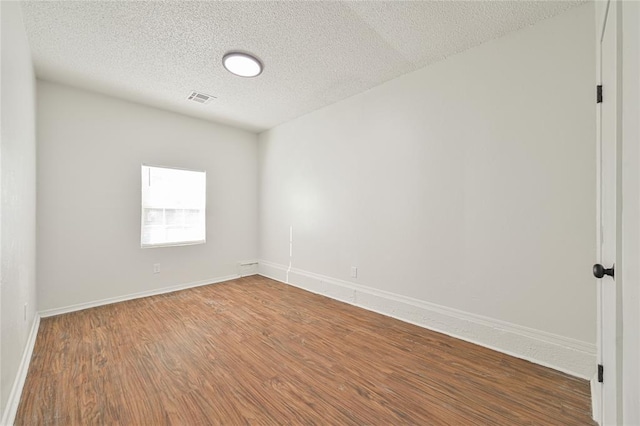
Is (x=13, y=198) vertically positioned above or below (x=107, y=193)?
below

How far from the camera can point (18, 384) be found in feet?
5.50

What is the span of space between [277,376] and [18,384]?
5.43 feet

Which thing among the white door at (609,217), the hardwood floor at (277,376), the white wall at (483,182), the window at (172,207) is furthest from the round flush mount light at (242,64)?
the hardwood floor at (277,376)

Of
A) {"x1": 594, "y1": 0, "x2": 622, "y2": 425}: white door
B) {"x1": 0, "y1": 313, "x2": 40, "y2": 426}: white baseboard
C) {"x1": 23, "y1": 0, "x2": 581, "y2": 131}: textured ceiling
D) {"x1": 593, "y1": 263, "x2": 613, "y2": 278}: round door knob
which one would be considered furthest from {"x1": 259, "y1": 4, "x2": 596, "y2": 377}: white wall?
{"x1": 0, "y1": 313, "x2": 40, "y2": 426}: white baseboard

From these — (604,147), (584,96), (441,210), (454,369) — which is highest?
(584,96)

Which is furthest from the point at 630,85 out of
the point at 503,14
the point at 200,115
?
the point at 200,115

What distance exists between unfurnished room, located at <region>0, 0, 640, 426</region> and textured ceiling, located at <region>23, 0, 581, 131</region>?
23 mm

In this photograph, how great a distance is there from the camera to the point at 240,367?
199cm

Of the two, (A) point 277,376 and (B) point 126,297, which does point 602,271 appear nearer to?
(A) point 277,376

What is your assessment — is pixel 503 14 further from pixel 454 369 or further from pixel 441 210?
pixel 454 369

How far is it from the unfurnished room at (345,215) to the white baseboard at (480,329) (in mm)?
16

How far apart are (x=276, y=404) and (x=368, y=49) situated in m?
2.98

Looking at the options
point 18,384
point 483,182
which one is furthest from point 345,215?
point 18,384

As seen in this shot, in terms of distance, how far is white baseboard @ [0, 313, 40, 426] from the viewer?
1406 mm
